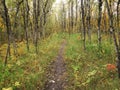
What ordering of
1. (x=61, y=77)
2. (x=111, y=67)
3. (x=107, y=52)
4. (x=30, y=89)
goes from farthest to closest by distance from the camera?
(x=107, y=52)
(x=61, y=77)
(x=111, y=67)
(x=30, y=89)

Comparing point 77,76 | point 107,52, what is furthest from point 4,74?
point 107,52

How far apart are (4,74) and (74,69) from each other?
4.20 m

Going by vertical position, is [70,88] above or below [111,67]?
below

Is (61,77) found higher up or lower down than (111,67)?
lower down

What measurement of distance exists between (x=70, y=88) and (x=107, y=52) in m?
6.49

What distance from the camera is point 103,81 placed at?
10.0m

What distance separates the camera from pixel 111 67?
36.8ft

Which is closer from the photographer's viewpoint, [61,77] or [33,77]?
[33,77]

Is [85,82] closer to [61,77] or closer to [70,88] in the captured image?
[70,88]

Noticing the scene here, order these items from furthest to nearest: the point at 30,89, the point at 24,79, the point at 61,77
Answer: the point at 61,77 → the point at 24,79 → the point at 30,89

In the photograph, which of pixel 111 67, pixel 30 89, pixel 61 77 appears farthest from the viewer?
pixel 61 77

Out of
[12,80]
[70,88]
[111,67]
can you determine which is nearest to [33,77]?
[12,80]

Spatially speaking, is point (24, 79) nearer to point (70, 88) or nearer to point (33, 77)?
point (33, 77)

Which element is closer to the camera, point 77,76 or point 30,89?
point 30,89
